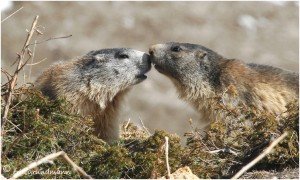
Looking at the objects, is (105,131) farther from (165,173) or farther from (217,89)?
(165,173)

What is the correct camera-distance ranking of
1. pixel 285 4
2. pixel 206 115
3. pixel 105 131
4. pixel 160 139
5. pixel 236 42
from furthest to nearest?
pixel 285 4, pixel 236 42, pixel 206 115, pixel 105 131, pixel 160 139

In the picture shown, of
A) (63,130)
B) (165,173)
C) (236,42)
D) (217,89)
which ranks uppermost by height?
(236,42)

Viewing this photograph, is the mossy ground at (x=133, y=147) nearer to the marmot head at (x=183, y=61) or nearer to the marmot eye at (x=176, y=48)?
the marmot head at (x=183, y=61)

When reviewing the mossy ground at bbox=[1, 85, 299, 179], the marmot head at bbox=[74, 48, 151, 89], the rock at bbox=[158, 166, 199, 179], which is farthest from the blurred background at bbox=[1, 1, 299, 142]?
the rock at bbox=[158, 166, 199, 179]

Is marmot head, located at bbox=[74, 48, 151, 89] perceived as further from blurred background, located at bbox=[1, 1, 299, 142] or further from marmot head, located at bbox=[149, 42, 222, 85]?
blurred background, located at bbox=[1, 1, 299, 142]

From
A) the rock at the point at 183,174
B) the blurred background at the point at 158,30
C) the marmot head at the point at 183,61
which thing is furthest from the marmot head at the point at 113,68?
the blurred background at the point at 158,30

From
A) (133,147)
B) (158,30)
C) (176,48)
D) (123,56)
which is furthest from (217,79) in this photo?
(158,30)

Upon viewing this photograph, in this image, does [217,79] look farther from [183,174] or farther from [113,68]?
[183,174]

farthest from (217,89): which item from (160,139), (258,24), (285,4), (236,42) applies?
(285,4)
